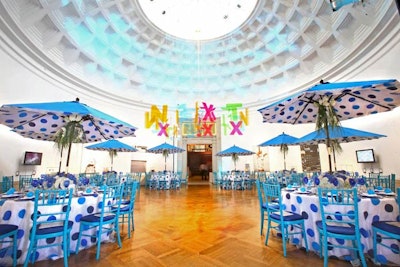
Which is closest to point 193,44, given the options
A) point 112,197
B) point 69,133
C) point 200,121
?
point 200,121

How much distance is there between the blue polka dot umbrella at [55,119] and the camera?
257 cm

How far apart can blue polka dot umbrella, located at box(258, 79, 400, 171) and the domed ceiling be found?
4035mm

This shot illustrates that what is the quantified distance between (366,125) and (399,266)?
577cm

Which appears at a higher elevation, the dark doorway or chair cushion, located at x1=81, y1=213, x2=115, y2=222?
the dark doorway

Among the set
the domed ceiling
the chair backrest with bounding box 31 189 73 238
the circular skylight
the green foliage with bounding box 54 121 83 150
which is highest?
the circular skylight

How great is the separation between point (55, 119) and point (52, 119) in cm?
4

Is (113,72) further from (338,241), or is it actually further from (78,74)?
(338,241)

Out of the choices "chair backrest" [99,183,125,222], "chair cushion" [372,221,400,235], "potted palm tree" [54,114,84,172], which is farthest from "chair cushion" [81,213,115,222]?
"chair cushion" [372,221,400,235]

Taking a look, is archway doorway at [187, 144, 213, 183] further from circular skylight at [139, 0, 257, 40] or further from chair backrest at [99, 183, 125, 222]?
chair backrest at [99, 183, 125, 222]

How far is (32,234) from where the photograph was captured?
6.33ft

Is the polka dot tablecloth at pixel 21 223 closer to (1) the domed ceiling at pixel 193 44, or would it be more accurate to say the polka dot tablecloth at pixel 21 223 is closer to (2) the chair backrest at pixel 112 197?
(2) the chair backrest at pixel 112 197

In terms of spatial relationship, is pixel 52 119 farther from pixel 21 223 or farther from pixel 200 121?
pixel 200 121

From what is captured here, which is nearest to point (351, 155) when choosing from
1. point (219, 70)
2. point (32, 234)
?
point (219, 70)

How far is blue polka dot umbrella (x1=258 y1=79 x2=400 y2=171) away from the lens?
7.62 ft
